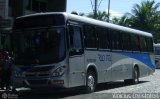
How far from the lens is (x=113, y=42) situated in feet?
68.1

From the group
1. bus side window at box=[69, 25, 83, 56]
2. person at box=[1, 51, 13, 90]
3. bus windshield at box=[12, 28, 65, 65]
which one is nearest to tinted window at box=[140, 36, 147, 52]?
bus side window at box=[69, 25, 83, 56]

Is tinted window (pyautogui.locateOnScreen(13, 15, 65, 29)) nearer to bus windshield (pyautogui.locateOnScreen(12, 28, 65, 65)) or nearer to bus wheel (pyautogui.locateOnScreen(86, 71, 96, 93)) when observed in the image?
bus windshield (pyautogui.locateOnScreen(12, 28, 65, 65))

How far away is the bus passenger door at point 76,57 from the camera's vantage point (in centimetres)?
1620

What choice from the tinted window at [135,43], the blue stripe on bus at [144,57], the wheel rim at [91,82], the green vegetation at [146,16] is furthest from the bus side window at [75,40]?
the green vegetation at [146,16]

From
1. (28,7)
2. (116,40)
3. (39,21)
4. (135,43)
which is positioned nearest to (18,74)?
(39,21)

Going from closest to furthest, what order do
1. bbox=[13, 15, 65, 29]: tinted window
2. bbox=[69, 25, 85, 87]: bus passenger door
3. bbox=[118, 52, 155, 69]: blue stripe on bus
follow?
bbox=[13, 15, 65, 29]: tinted window, bbox=[69, 25, 85, 87]: bus passenger door, bbox=[118, 52, 155, 69]: blue stripe on bus

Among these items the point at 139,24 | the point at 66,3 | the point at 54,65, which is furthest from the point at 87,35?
the point at 139,24

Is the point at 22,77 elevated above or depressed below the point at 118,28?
below

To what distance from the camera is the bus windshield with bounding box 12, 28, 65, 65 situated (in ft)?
51.8

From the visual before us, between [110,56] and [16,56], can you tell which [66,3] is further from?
[16,56]

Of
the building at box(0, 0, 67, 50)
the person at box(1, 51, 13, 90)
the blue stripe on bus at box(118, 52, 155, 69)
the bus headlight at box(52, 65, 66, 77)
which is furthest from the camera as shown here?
the building at box(0, 0, 67, 50)

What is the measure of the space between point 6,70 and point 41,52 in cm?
268

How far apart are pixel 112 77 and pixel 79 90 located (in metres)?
2.08

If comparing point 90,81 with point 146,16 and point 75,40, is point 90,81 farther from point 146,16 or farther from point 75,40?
point 146,16
